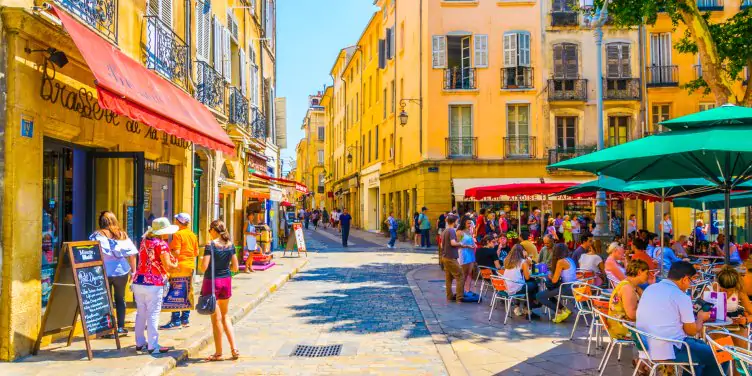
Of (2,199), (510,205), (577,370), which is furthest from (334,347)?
(510,205)

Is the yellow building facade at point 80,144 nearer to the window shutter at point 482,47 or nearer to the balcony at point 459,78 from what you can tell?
the balcony at point 459,78

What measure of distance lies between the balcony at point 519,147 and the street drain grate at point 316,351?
900 inches

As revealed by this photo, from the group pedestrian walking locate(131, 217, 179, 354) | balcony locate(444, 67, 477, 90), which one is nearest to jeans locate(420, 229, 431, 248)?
balcony locate(444, 67, 477, 90)

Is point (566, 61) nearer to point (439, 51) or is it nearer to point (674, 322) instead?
point (439, 51)

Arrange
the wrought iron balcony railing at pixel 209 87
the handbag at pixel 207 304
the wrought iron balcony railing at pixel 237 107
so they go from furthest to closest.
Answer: the wrought iron balcony railing at pixel 237 107 < the wrought iron balcony railing at pixel 209 87 < the handbag at pixel 207 304

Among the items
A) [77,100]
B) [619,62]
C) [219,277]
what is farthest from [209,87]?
[619,62]

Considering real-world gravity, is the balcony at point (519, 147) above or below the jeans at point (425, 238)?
above

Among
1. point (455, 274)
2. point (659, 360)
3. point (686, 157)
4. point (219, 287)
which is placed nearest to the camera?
point (659, 360)

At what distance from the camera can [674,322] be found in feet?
18.7

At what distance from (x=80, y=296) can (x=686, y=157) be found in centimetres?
711

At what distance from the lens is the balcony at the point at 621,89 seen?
2997 centimetres

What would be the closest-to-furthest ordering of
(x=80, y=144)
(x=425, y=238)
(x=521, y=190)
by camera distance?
(x=80, y=144) → (x=521, y=190) → (x=425, y=238)

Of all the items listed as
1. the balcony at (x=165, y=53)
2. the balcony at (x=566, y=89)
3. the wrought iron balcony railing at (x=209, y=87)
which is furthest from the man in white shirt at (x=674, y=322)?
the balcony at (x=566, y=89)

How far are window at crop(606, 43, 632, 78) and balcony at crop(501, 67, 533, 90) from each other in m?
3.57
